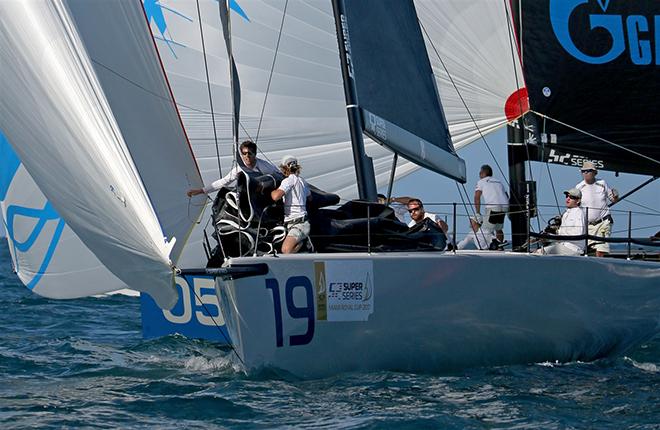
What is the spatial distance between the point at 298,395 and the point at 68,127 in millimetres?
1898

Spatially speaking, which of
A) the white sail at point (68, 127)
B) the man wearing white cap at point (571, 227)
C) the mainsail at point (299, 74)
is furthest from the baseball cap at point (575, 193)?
the white sail at point (68, 127)

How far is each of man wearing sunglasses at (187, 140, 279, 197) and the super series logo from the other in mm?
3759

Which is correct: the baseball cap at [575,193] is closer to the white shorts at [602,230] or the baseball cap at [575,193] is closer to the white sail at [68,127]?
the white shorts at [602,230]

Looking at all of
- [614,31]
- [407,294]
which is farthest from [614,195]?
[407,294]

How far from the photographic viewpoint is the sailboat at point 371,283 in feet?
20.6

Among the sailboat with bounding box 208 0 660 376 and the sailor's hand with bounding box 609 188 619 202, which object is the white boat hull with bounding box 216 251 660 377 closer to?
the sailboat with bounding box 208 0 660 376

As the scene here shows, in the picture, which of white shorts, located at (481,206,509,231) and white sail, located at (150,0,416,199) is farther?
white sail, located at (150,0,416,199)

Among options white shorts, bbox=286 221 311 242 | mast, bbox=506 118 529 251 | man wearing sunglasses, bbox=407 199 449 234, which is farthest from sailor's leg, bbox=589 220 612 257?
white shorts, bbox=286 221 311 242

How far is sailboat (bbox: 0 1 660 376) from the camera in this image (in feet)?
20.6

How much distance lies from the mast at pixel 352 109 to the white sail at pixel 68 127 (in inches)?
70.2

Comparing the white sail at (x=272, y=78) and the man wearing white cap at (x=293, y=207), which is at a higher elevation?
the white sail at (x=272, y=78)

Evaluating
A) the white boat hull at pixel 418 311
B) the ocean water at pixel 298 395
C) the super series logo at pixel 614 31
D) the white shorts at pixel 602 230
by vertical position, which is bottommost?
the ocean water at pixel 298 395

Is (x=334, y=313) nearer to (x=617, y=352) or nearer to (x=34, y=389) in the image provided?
(x=34, y=389)

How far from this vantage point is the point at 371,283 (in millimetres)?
6902
